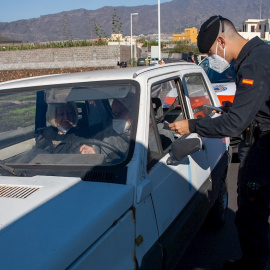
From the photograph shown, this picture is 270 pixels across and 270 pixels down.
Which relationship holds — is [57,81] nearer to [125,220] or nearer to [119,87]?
[119,87]

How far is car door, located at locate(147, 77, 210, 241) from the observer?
→ 2490 mm

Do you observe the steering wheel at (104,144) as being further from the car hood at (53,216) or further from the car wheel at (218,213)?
the car wheel at (218,213)

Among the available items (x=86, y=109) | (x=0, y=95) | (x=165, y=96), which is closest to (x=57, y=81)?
(x=86, y=109)

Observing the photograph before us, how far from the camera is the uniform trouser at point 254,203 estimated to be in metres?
2.85

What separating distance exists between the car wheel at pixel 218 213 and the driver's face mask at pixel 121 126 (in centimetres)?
180

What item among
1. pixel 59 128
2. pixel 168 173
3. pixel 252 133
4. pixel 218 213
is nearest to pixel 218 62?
pixel 252 133

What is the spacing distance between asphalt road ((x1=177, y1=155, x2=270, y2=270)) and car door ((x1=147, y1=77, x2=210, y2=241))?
24.3 inches

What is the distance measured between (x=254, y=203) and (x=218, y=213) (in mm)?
1272

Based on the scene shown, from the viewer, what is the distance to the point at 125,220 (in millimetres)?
2037

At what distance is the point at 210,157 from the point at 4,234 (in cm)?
237

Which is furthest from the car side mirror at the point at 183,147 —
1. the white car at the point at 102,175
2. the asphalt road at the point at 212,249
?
the asphalt road at the point at 212,249

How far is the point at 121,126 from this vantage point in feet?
9.04

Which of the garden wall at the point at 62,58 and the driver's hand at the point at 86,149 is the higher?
the driver's hand at the point at 86,149

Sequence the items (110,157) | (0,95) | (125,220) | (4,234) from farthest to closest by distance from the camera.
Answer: (0,95) → (110,157) → (125,220) → (4,234)
